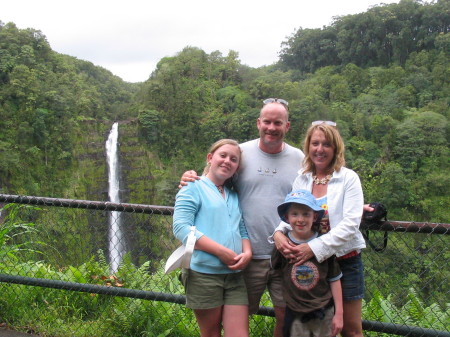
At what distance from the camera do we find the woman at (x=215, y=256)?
193 centimetres

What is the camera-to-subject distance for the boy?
1843mm

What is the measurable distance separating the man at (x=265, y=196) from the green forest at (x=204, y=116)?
71.2 feet

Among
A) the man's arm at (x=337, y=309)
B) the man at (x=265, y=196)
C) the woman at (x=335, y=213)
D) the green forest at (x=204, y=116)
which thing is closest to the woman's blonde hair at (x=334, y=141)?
the woman at (x=335, y=213)

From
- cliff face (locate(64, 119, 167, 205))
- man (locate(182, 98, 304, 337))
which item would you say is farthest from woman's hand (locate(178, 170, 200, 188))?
cliff face (locate(64, 119, 167, 205))

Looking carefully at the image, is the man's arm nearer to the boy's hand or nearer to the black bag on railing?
the boy's hand

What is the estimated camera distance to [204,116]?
3753 cm

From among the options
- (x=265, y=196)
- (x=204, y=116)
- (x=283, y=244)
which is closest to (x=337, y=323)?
(x=283, y=244)

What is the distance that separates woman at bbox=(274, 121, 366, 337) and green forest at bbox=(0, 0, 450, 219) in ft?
72.0

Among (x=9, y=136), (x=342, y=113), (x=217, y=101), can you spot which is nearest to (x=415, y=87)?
(x=342, y=113)

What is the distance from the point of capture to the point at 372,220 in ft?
6.68

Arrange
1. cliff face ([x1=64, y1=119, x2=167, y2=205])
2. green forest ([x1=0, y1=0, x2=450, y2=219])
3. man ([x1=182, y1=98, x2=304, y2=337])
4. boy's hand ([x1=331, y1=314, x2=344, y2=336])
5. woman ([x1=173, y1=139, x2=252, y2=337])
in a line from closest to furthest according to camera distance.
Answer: boy's hand ([x1=331, y1=314, x2=344, y2=336]), woman ([x1=173, y1=139, x2=252, y2=337]), man ([x1=182, y1=98, x2=304, y2=337]), green forest ([x1=0, y1=0, x2=450, y2=219]), cliff face ([x1=64, y1=119, x2=167, y2=205])

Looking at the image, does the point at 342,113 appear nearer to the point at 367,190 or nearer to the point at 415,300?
the point at 367,190

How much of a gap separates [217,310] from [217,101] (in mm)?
37486

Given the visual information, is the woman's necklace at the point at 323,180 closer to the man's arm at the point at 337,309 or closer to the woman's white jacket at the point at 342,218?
the woman's white jacket at the point at 342,218
